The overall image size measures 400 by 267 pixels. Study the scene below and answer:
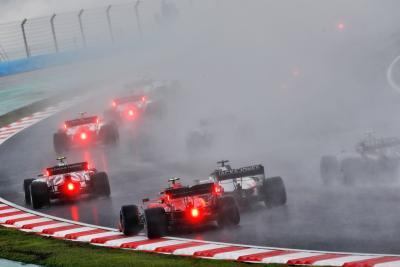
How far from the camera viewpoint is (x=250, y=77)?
62406 millimetres

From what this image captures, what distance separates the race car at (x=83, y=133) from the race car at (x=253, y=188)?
618 inches

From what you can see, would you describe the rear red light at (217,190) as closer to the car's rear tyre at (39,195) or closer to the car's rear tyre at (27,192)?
the car's rear tyre at (39,195)

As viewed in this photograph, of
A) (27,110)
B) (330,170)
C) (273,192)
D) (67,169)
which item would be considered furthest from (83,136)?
(273,192)

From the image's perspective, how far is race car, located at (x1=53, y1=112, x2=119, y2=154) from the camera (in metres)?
43.8

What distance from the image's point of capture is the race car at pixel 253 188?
28266 millimetres

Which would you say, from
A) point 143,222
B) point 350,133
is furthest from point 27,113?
point 143,222

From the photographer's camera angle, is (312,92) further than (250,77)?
No

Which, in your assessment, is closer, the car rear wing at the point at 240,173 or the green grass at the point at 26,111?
the car rear wing at the point at 240,173

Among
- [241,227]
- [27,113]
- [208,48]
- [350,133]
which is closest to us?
[241,227]

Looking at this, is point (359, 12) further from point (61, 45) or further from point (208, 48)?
point (61, 45)

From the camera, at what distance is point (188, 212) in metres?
26.1

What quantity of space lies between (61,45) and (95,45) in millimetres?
3842

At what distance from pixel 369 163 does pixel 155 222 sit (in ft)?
24.0

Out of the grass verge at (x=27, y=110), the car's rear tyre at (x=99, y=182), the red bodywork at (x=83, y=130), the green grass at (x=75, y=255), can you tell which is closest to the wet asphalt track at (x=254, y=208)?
the car's rear tyre at (x=99, y=182)
